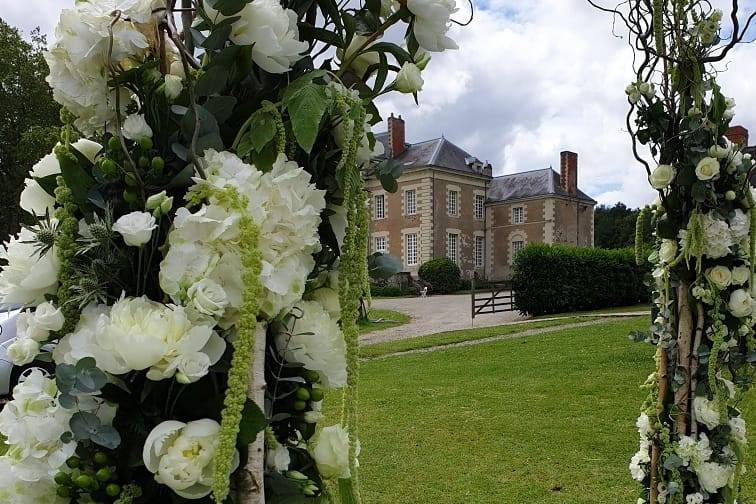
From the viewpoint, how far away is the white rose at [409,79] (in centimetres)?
126

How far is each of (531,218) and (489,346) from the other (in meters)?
27.3

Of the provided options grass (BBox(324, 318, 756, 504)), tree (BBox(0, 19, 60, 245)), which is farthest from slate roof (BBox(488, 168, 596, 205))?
grass (BBox(324, 318, 756, 504))

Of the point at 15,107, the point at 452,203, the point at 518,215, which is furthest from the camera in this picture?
the point at 518,215

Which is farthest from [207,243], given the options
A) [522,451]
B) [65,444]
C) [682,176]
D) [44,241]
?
[522,451]

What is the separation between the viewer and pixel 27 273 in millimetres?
1109

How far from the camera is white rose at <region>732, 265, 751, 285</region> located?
282 cm

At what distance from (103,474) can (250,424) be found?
24 centimetres

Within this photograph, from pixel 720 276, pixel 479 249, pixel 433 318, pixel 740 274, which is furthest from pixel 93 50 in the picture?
pixel 479 249

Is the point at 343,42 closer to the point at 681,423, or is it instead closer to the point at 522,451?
the point at 681,423

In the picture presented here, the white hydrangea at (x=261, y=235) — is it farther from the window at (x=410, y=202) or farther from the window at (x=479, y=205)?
the window at (x=479, y=205)

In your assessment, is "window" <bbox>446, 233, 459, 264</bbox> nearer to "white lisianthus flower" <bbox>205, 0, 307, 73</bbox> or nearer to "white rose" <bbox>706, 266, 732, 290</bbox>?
"white rose" <bbox>706, 266, 732, 290</bbox>

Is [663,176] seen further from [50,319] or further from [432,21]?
[50,319]

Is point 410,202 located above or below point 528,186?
below

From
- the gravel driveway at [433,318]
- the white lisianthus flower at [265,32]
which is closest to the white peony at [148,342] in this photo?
the white lisianthus flower at [265,32]
